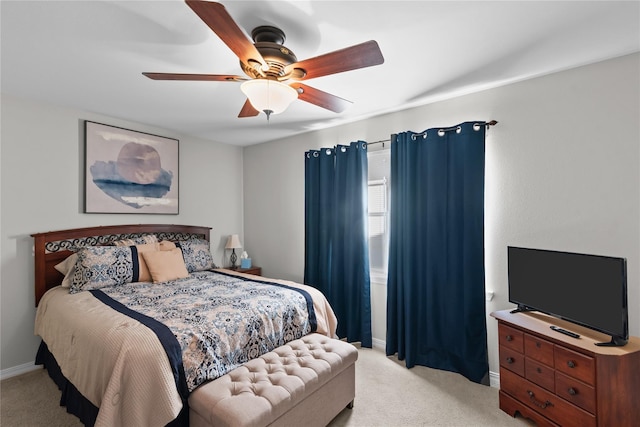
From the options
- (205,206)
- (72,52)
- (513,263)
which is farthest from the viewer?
(205,206)

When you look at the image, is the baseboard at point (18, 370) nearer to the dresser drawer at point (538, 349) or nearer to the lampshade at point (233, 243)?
the lampshade at point (233, 243)

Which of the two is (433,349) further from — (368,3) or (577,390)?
(368,3)

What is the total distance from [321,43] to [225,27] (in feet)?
2.49

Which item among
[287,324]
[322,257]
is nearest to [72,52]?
[287,324]

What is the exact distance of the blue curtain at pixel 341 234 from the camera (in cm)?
334

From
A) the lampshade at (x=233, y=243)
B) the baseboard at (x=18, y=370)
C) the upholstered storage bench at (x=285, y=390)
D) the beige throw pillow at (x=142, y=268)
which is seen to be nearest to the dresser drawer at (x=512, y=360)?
the upholstered storage bench at (x=285, y=390)

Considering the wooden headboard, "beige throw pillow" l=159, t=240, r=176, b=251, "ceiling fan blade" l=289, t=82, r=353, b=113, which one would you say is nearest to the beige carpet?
Answer: the wooden headboard

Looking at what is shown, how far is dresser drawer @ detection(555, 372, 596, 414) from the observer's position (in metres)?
1.66

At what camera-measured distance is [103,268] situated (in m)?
2.77

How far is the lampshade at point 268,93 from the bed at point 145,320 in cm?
140

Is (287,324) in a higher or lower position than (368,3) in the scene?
lower

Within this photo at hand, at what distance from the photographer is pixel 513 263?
7.64ft

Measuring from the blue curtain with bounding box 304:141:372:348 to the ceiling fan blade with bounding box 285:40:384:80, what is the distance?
5.53 feet

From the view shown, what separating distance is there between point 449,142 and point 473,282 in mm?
1254
